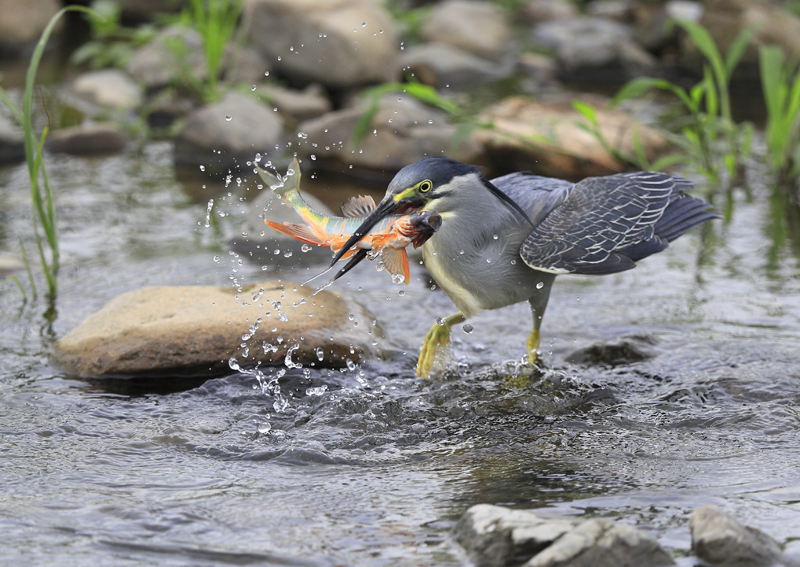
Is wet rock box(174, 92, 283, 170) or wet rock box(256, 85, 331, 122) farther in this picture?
wet rock box(256, 85, 331, 122)

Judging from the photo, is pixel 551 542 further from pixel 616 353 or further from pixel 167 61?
pixel 167 61

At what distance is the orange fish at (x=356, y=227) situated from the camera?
3508mm

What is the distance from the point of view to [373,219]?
3.48m

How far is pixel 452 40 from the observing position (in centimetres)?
1151

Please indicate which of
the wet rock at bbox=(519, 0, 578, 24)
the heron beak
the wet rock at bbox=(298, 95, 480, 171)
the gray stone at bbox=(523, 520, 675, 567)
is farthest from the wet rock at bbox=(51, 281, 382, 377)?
the wet rock at bbox=(519, 0, 578, 24)

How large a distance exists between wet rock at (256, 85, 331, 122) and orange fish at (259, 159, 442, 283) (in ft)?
17.2

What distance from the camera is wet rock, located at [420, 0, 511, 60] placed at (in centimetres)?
1151

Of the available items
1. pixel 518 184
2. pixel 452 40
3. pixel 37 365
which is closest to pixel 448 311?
pixel 518 184

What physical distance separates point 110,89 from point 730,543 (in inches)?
327

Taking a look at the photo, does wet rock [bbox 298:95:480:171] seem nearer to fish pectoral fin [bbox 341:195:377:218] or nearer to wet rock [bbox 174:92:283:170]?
wet rock [bbox 174:92:283:170]

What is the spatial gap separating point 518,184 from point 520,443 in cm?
141

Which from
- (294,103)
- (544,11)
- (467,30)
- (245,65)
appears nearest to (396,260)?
(294,103)

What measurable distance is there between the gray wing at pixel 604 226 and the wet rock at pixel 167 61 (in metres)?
5.43

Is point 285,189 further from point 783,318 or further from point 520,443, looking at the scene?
point 783,318
